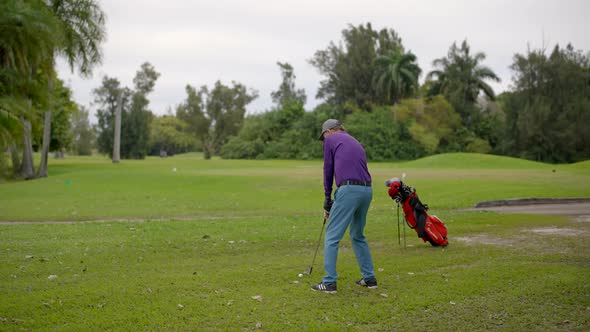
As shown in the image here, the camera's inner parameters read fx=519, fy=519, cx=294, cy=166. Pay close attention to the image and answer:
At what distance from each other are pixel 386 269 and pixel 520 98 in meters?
59.3

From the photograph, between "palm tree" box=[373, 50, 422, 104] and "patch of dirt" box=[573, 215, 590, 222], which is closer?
"patch of dirt" box=[573, 215, 590, 222]

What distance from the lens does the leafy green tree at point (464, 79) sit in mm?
69375

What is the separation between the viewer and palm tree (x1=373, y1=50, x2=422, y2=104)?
67.9 m

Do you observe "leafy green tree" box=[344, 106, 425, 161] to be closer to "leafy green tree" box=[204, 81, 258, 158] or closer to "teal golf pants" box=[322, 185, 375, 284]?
"leafy green tree" box=[204, 81, 258, 158]

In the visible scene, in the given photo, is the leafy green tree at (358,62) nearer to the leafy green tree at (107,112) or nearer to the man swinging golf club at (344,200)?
the leafy green tree at (107,112)

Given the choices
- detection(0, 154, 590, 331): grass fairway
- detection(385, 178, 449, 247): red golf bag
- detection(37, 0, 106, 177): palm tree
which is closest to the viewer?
detection(0, 154, 590, 331): grass fairway

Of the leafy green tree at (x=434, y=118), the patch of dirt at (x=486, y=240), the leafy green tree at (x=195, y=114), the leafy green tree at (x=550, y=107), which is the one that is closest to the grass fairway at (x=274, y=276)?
the patch of dirt at (x=486, y=240)

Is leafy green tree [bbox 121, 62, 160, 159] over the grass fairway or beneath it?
over

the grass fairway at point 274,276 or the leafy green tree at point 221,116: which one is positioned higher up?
the leafy green tree at point 221,116

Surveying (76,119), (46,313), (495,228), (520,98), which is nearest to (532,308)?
(46,313)

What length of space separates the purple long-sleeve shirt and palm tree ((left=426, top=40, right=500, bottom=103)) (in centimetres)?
6572

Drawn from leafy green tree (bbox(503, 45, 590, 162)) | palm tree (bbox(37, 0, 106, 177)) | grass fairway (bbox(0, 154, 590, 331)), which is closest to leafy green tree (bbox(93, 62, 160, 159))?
palm tree (bbox(37, 0, 106, 177))

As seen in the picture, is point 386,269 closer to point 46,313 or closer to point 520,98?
point 46,313

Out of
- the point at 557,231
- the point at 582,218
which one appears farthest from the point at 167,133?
the point at 557,231
